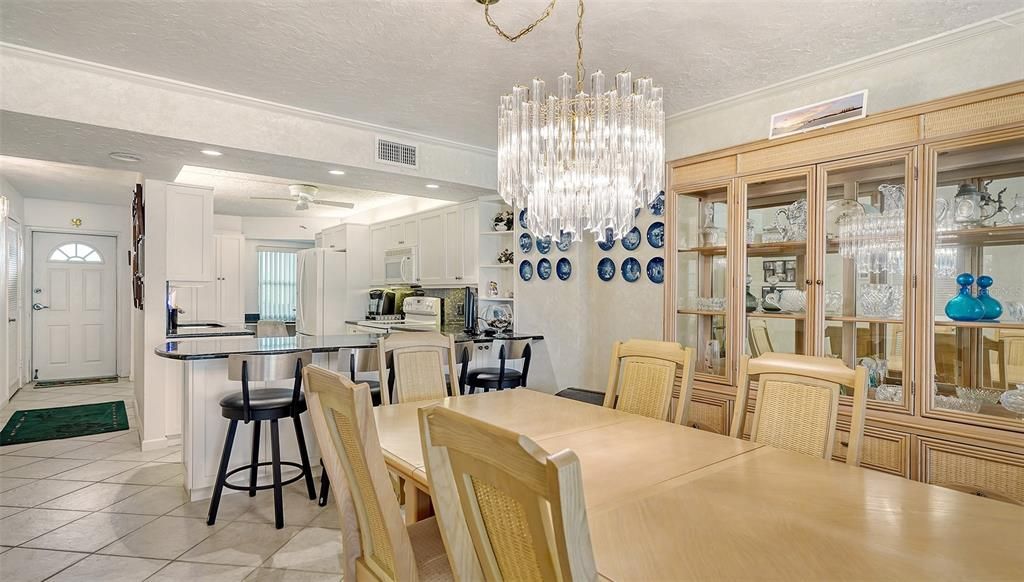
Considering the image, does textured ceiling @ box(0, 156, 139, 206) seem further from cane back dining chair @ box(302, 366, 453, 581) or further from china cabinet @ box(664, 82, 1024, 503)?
china cabinet @ box(664, 82, 1024, 503)

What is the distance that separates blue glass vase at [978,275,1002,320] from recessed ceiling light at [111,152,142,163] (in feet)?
15.6

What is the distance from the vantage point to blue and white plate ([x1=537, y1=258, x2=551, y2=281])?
178 inches

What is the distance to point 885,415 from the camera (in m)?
2.28

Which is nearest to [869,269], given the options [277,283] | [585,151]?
[585,151]

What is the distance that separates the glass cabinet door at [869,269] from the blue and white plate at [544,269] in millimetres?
2298

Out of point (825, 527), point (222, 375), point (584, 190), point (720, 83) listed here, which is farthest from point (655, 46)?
point (222, 375)

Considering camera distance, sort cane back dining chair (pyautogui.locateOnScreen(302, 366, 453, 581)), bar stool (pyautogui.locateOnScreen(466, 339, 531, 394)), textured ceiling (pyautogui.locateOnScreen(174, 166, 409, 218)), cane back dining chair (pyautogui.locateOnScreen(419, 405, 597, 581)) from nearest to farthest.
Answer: cane back dining chair (pyautogui.locateOnScreen(419, 405, 597, 581)), cane back dining chair (pyautogui.locateOnScreen(302, 366, 453, 581)), bar stool (pyautogui.locateOnScreen(466, 339, 531, 394)), textured ceiling (pyautogui.locateOnScreen(174, 166, 409, 218))

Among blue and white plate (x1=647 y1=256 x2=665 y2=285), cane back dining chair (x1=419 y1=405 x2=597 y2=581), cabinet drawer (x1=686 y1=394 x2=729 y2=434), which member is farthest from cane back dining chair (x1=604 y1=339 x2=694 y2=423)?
cane back dining chair (x1=419 y1=405 x2=597 y2=581)

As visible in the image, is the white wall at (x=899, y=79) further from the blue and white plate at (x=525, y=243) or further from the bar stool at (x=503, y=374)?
the bar stool at (x=503, y=374)

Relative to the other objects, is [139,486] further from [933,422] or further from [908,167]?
[908,167]

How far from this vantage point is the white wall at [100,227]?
6.51 metres

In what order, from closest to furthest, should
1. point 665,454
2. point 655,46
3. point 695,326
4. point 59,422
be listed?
point 665,454 < point 655,46 < point 695,326 < point 59,422

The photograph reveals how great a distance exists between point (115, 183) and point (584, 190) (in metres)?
5.89

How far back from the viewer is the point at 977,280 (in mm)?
2148
